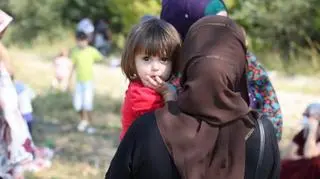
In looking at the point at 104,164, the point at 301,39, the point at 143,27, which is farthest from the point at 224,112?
the point at 301,39

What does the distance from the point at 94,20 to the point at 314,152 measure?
1621 centimetres

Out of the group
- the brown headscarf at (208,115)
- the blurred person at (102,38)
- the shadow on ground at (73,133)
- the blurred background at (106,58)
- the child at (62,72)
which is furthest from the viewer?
the blurred person at (102,38)

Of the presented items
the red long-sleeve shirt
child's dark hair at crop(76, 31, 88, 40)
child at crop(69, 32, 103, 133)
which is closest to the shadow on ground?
child at crop(69, 32, 103, 133)

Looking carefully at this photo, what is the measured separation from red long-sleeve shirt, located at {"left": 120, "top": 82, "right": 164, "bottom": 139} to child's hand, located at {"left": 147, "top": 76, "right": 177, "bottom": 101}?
0.08ft

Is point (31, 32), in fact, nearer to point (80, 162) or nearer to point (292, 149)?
point (80, 162)

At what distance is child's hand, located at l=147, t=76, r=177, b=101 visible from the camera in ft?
8.04

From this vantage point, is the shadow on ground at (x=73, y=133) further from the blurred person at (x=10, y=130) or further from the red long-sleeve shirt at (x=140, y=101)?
the red long-sleeve shirt at (x=140, y=101)

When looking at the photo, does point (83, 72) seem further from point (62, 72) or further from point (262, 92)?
point (262, 92)

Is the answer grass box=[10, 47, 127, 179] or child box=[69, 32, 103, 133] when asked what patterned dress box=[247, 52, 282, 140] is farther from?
child box=[69, 32, 103, 133]

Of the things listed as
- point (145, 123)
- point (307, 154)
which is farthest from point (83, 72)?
point (145, 123)

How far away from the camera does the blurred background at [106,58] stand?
7.75 meters

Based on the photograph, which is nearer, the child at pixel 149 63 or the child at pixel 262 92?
the child at pixel 149 63

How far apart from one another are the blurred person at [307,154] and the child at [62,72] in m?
7.28

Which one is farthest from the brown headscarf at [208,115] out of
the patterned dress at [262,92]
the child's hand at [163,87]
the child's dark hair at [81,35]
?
the child's dark hair at [81,35]
